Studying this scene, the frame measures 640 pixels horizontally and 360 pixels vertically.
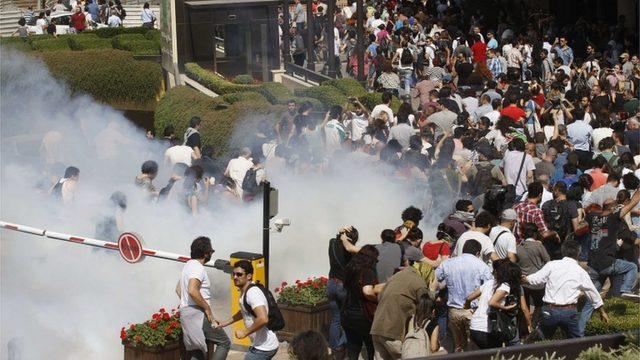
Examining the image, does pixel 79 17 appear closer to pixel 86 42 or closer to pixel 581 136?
pixel 86 42

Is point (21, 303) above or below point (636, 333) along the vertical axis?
below

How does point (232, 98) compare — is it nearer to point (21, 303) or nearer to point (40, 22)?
point (21, 303)

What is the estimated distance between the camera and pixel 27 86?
2623cm

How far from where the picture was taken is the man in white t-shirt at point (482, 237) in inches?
459

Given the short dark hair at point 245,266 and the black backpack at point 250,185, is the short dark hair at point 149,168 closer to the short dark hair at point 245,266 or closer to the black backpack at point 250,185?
the black backpack at point 250,185

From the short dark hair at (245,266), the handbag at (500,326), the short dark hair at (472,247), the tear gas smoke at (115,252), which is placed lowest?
the tear gas smoke at (115,252)

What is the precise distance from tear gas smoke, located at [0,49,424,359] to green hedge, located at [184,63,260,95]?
182 inches

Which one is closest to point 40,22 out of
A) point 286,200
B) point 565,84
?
→ point 565,84

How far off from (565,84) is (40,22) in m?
17.1

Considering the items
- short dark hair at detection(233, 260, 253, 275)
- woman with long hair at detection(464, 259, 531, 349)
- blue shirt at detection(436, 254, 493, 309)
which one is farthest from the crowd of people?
woman with long hair at detection(464, 259, 531, 349)

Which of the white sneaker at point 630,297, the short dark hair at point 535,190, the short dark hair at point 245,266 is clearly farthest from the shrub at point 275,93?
the short dark hair at point 245,266

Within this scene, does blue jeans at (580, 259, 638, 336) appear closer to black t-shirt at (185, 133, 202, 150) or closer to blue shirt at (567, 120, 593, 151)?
blue shirt at (567, 120, 593, 151)

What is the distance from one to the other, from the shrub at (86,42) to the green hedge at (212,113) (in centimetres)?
614

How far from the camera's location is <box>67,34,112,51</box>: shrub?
3153cm
